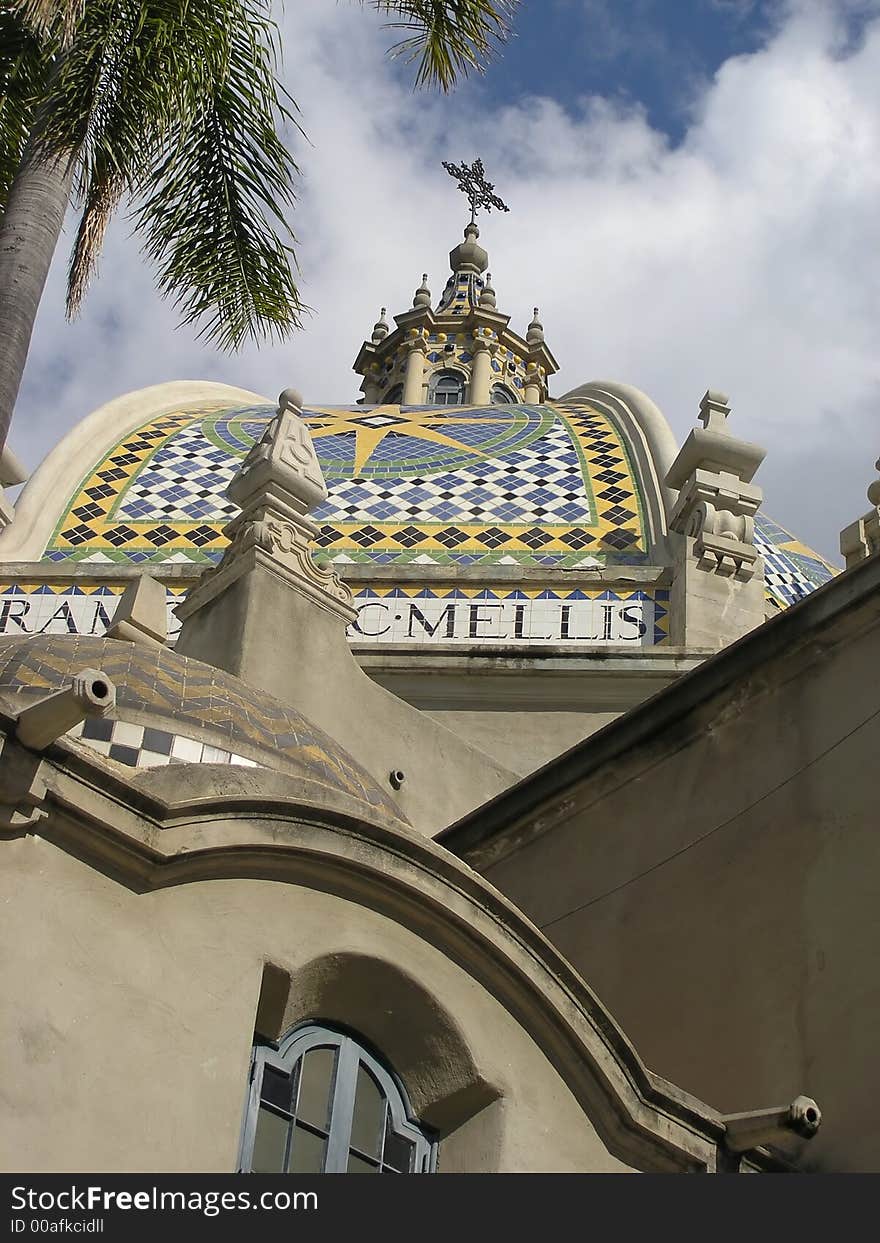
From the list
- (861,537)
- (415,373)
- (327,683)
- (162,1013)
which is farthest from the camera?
(415,373)

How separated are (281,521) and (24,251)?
14.9ft

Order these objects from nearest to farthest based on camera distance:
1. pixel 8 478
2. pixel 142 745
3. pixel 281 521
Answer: pixel 142 745
pixel 281 521
pixel 8 478

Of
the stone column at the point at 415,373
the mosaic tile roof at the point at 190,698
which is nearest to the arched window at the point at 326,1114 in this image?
the mosaic tile roof at the point at 190,698

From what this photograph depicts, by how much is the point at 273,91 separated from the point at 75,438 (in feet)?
38.7

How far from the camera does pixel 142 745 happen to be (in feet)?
29.8

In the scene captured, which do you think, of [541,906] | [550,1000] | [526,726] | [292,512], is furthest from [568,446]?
[550,1000]

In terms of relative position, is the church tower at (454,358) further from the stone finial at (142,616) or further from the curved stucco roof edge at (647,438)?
the stone finial at (142,616)

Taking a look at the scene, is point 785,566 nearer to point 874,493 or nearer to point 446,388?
point 874,493

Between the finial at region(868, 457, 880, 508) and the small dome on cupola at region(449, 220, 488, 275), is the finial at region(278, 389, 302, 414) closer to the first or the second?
the finial at region(868, 457, 880, 508)

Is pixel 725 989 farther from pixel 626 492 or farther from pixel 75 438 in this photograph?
pixel 75 438

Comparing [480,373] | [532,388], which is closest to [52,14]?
[480,373]

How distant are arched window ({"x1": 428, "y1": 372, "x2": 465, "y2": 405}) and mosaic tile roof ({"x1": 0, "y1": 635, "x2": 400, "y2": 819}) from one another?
20.0 meters

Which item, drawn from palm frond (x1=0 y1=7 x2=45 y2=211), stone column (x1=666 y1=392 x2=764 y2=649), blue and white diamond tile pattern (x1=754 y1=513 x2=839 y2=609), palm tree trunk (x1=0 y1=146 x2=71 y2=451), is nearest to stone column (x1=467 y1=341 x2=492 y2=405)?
blue and white diamond tile pattern (x1=754 y1=513 x2=839 y2=609)

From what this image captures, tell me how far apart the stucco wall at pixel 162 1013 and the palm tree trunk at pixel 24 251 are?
7.43 ft
